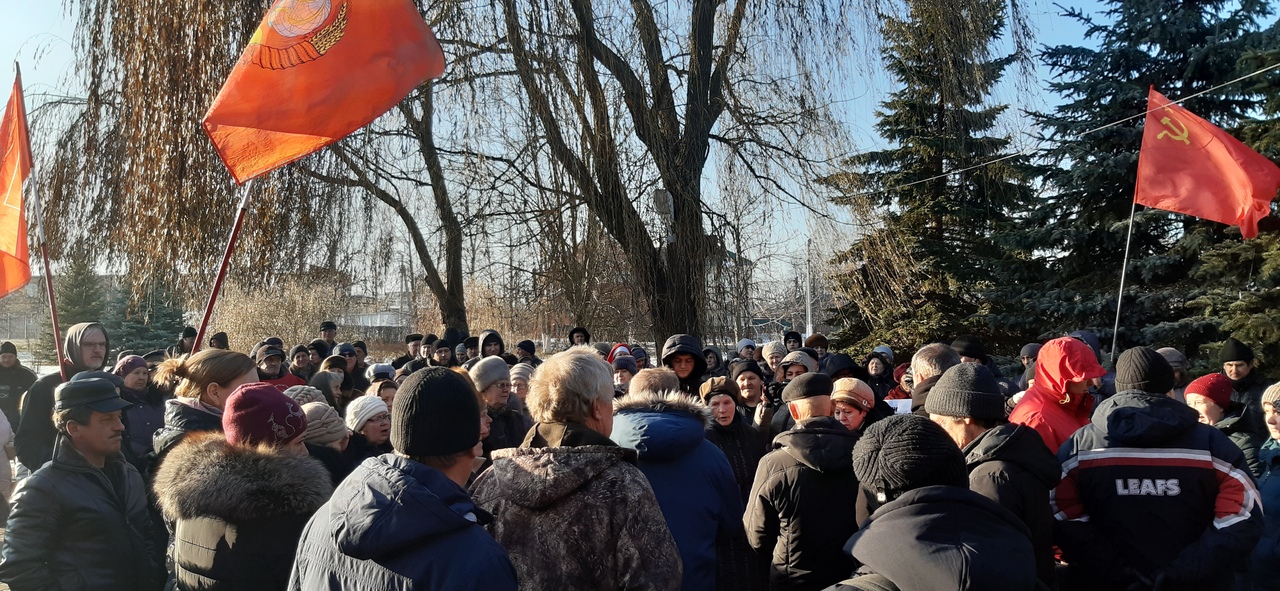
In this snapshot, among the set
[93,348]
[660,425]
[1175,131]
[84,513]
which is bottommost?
[84,513]

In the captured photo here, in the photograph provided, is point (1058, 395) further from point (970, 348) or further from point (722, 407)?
point (970, 348)

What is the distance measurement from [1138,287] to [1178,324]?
4.02 feet

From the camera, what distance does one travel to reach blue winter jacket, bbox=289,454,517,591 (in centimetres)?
180

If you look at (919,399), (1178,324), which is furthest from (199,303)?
(1178,324)

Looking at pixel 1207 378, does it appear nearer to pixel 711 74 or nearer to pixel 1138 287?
pixel 711 74

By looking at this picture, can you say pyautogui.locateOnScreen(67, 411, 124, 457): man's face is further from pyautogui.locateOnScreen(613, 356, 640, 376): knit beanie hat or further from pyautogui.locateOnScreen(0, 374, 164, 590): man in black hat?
pyautogui.locateOnScreen(613, 356, 640, 376): knit beanie hat

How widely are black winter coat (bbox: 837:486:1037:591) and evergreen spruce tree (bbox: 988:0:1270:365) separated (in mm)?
10998

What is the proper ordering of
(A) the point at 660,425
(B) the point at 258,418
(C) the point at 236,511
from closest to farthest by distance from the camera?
(C) the point at 236,511
(B) the point at 258,418
(A) the point at 660,425

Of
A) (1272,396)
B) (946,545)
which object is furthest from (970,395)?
(1272,396)

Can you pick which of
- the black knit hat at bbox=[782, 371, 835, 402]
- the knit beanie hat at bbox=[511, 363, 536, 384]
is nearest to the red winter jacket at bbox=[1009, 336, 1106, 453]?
the black knit hat at bbox=[782, 371, 835, 402]

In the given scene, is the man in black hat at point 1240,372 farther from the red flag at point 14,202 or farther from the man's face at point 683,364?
the red flag at point 14,202

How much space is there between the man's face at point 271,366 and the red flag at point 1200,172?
6.61m

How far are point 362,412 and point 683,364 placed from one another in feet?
6.89

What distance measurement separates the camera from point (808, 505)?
3.24m
